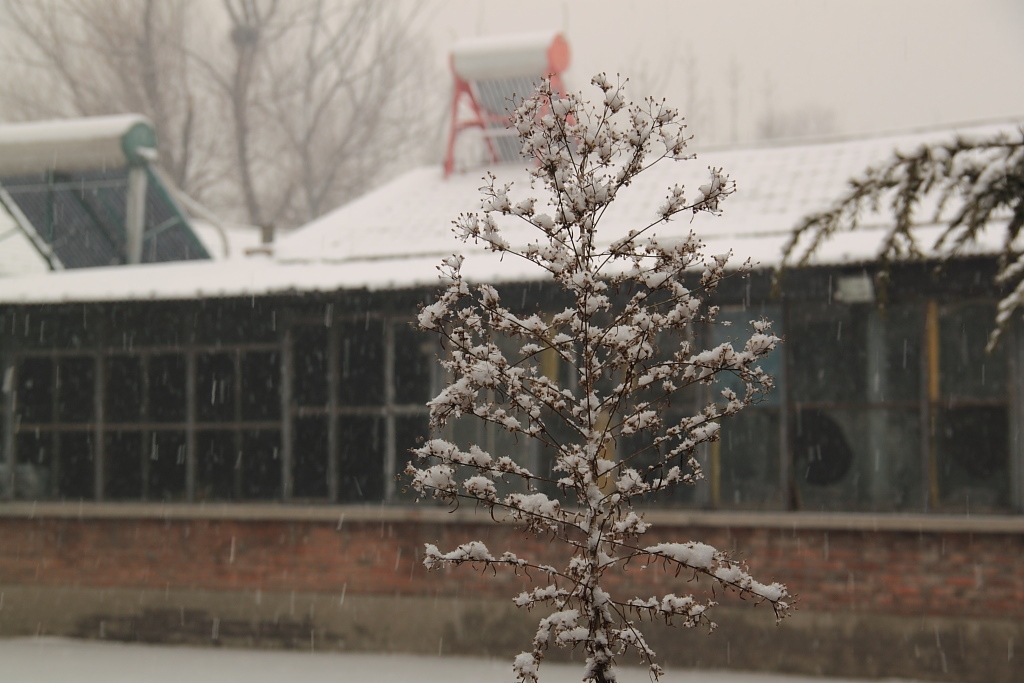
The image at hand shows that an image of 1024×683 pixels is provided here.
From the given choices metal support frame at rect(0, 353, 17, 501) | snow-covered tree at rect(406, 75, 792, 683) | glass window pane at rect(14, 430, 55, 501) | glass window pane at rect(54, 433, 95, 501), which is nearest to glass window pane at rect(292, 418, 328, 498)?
glass window pane at rect(54, 433, 95, 501)

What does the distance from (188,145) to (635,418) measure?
2761cm

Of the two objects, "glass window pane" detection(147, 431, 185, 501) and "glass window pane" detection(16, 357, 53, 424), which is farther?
"glass window pane" detection(16, 357, 53, 424)

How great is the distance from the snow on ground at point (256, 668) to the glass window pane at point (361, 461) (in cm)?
144

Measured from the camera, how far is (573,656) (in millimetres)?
9961

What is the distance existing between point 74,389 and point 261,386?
2.06 m

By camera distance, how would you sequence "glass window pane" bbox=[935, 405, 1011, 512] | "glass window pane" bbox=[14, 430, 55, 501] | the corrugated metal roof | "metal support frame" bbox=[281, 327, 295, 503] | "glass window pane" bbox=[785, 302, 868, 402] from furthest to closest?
the corrugated metal roof < "glass window pane" bbox=[14, 430, 55, 501] < "metal support frame" bbox=[281, 327, 295, 503] < "glass window pane" bbox=[785, 302, 868, 402] < "glass window pane" bbox=[935, 405, 1011, 512]

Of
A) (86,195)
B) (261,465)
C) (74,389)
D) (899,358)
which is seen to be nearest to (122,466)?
(74,389)

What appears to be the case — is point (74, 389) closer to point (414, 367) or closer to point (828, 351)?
point (414, 367)

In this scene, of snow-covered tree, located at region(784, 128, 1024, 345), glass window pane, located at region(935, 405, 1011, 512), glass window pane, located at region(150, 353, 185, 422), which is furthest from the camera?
glass window pane, located at region(150, 353, 185, 422)

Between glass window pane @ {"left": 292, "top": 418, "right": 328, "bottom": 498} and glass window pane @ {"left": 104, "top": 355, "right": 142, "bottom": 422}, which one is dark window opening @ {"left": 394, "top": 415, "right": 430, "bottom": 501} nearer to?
glass window pane @ {"left": 292, "top": 418, "right": 328, "bottom": 498}

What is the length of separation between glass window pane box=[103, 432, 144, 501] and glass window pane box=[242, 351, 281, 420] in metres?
1.26

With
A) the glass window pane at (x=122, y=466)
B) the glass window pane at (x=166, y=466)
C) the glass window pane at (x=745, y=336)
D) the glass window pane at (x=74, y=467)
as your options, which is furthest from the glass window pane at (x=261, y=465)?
the glass window pane at (x=745, y=336)

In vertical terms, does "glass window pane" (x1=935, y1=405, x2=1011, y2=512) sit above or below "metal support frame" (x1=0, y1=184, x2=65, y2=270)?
below

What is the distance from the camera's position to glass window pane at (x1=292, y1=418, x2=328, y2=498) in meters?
11.4
